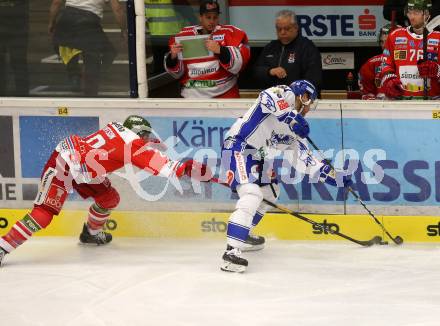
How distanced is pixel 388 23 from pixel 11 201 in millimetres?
3257

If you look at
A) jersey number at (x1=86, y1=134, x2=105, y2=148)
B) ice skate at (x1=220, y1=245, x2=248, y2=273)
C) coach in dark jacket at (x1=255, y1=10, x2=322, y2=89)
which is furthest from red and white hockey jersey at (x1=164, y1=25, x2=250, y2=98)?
ice skate at (x1=220, y1=245, x2=248, y2=273)

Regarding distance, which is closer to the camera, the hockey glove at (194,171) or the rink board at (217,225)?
the hockey glove at (194,171)

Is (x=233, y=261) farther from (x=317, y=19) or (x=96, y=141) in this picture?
(x=317, y=19)

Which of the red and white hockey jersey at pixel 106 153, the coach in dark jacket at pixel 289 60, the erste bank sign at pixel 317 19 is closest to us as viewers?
the red and white hockey jersey at pixel 106 153

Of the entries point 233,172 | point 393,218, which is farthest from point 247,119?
point 393,218

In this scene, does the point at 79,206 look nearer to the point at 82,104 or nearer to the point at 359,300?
the point at 82,104

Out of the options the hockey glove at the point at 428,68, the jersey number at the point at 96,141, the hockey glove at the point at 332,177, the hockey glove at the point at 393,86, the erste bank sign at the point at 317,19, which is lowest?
the hockey glove at the point at 332,177

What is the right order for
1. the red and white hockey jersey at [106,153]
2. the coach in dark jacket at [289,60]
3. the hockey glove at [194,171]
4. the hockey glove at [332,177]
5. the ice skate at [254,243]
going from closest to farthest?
1. the hockey glove at [194,171]
2. the red and white hockey jersey at [106,153]
3. the hockey glove at [332,177]
4. the ice skate at [254,243]
5. the coach in dark jacket at [289,60]

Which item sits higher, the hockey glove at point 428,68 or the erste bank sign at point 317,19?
the erste bank sign at point 317,19

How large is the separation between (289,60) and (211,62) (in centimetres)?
55

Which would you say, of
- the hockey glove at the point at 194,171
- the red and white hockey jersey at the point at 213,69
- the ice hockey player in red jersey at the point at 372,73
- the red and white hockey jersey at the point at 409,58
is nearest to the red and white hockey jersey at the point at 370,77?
the ice hockey player in red jersey at the point at 372,73

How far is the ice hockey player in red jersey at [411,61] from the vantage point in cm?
793

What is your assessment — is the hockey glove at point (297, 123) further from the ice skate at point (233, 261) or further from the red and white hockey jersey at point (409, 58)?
the red and white hockey jersey at point (409, 58)

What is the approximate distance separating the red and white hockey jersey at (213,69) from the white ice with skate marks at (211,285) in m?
1.09
